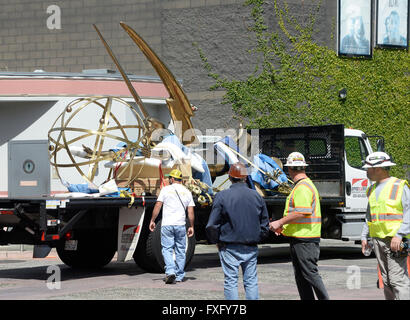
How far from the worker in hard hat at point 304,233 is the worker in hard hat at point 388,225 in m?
0.58

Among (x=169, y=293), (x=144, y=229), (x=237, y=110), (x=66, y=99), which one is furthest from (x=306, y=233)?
(x=237, y=110)

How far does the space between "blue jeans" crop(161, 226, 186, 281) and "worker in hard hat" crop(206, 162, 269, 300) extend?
14.2 ft

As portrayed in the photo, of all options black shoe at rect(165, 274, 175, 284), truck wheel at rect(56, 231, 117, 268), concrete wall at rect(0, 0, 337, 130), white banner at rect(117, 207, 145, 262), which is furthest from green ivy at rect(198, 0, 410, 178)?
black shoe at rect(165, 274, 175, 284)

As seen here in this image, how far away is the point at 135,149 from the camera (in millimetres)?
14930

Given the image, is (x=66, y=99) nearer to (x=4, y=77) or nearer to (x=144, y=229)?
(x=4, y=77)

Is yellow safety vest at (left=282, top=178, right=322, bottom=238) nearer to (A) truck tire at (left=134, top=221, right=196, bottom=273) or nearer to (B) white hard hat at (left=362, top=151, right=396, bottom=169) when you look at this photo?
(B) white hard hat at (left=362, top=151, right=396, bottom=169)

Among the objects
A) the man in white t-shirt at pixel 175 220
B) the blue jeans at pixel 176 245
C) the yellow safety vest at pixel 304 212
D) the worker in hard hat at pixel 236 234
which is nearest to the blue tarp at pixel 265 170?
the man in white t-shirt at pixel 175 220

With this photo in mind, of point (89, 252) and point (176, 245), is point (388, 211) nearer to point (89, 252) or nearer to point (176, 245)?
point (176, 245)

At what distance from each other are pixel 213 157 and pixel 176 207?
396cm

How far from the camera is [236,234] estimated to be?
29.5 feet

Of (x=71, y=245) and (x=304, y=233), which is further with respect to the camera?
(x=71, y=245)

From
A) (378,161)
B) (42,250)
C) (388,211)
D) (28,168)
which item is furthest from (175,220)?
(28,168)

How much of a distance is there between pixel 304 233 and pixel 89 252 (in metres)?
7.37

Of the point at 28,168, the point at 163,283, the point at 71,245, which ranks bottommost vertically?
the point at 163,283
